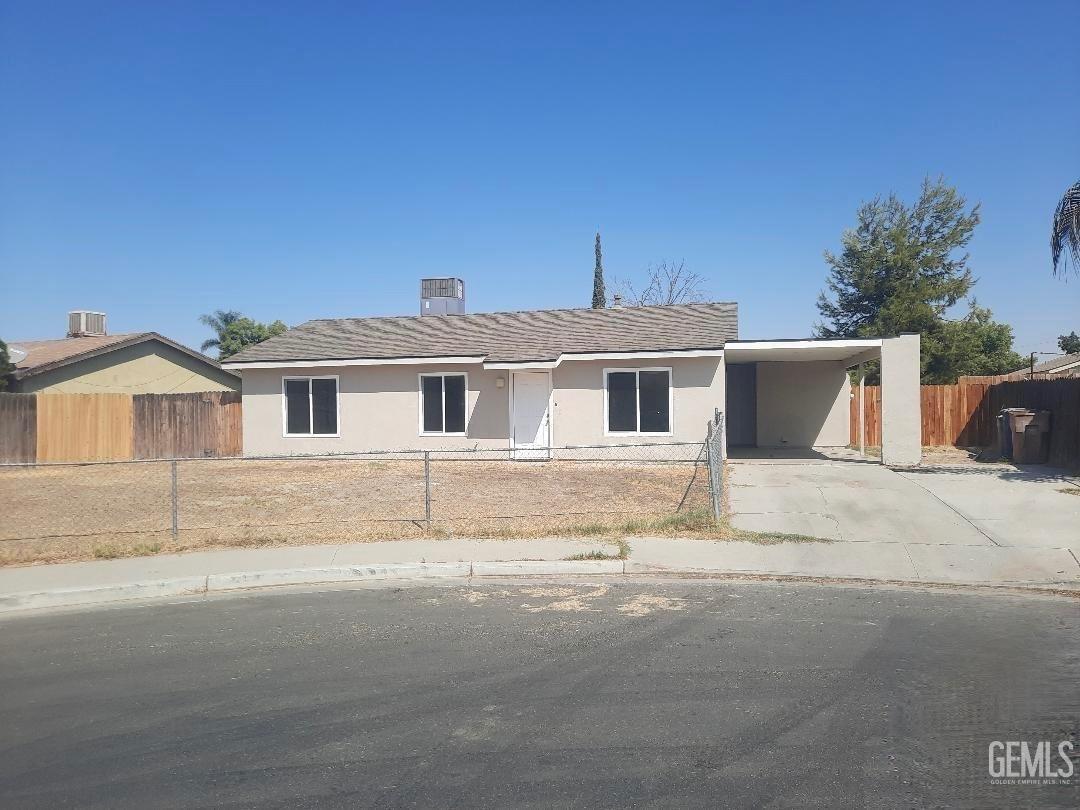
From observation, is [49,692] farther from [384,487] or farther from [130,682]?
[384,487]

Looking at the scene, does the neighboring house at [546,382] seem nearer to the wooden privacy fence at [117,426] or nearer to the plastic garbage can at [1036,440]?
the plastic garbage can at [1036,440]

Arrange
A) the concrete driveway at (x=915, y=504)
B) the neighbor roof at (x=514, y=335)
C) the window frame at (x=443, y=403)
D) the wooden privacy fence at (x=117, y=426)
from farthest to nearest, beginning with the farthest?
the wooden privacy fence at (x=117, y=426) < the window frame at (x=443, y=403) < the neighbor roof at (x=514, y=335) < the concrete driveway at (x=915, y=504)

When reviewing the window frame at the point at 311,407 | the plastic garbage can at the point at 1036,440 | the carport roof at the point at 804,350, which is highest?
the carport roof at the point at 804,350

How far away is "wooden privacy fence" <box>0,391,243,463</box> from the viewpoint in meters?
22.9

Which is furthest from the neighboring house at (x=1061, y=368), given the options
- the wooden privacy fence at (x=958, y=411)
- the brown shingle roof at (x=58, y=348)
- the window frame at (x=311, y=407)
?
the brown shingle roof at (x=58, y=348)

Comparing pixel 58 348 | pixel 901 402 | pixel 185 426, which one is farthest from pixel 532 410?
pixel 58 348

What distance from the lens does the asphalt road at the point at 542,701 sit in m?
4.18

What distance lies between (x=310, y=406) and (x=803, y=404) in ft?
46.3

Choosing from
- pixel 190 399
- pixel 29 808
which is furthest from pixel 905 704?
pixel 190 399

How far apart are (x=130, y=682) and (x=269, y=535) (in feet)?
18.3

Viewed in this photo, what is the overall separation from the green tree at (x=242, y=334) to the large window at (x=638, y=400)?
985 inches

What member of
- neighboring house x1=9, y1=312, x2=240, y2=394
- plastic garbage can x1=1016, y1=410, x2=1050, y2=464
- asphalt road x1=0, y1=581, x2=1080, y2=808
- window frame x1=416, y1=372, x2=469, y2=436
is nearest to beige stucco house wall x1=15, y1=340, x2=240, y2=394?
neighboring house x1=9, y1=312, x2=240, y2=394

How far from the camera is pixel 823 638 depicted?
22.1ft

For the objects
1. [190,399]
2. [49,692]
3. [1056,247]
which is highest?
[1056,247]
